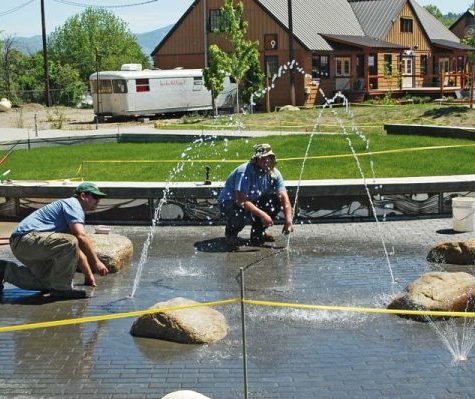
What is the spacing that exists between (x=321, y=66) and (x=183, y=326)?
146ft

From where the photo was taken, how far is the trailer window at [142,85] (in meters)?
42.6

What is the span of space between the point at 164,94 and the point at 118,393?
124 ft

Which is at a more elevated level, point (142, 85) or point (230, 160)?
point (142, 85)

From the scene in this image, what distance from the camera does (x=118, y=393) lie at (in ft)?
21.9

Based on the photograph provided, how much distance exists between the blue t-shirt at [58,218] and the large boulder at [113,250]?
49.6 inches

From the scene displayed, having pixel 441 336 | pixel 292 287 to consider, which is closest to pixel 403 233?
pixel 292 287

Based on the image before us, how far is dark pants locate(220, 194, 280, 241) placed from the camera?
1209 centimetres

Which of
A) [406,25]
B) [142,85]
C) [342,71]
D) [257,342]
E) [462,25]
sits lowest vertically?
[257,342]

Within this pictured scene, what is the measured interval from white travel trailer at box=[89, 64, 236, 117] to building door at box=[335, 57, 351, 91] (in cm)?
→ 821

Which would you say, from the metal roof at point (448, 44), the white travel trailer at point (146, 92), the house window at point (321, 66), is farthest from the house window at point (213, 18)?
the metal roof at point (448, 44)

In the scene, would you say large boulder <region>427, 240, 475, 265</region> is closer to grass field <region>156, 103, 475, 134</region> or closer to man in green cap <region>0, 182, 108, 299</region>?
man in green cap <region>0, 182, 108, 299</region>

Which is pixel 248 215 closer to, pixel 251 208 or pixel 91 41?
pixel 251 208

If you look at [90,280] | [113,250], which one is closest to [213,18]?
[113,250]

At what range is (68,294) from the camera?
9469mm
